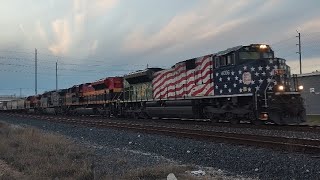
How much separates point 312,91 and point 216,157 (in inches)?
907

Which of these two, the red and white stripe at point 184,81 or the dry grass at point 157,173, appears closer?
the dry grass at point 157,173

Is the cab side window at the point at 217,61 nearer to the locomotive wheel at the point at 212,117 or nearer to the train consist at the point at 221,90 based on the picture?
the train consist at the point at 221,90

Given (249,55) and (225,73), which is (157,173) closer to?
(249,55)

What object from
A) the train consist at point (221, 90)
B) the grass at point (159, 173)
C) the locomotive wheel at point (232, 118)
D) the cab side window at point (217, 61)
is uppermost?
the cab side window at point (217, 61)

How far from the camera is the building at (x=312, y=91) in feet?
99.3

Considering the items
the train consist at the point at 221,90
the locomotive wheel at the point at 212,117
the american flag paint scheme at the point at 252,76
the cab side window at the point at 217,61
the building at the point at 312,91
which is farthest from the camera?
the building at the point at 312,91

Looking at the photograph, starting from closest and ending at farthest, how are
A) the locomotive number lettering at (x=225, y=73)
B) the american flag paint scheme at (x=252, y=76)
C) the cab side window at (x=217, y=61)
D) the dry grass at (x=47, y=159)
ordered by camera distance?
the dry grass at (x=47, y=159)
the american flag paint scheme at (x=252, y=76)
the locomotive number lettering at (x=225, y=73)
the cab side window at (x=217, y=61)

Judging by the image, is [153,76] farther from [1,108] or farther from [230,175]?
[1,108]

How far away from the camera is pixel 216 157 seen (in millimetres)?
10102

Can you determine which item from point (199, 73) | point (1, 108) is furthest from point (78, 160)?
point (1, 108)

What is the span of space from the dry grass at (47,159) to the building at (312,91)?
73.4ft

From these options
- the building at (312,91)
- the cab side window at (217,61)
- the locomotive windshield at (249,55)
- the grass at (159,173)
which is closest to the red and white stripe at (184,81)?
the cab side window at (217,61)

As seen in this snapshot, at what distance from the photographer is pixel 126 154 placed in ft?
37.8

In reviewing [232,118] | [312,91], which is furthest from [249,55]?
[312,91]
